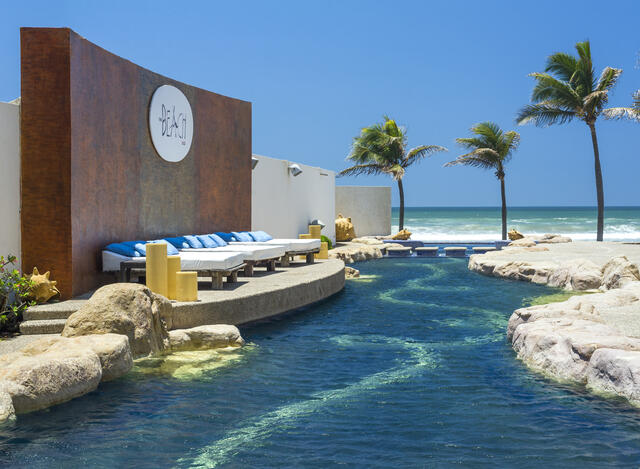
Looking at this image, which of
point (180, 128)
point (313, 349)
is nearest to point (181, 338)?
point (313, 349)

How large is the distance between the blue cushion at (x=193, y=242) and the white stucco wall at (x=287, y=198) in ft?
15.8

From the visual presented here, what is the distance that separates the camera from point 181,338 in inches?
324

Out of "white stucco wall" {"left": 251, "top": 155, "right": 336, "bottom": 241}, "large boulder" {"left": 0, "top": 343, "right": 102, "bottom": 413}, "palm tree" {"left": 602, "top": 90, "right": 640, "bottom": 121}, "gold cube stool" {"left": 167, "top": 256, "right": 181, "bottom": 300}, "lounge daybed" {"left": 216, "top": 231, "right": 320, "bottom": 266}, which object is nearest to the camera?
"large boulder" {"left": 0, "top": 343, "right": 102, "bottom": 413}

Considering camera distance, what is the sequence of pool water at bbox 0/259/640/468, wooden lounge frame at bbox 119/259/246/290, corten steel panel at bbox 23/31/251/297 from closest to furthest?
pool water at bbox 0/259/640/468, corten steel panel at bbox 23/31/251/297, wooden lounge frame at bbox 119/259/246/290

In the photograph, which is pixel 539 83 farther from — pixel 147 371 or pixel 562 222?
pixel 562 222

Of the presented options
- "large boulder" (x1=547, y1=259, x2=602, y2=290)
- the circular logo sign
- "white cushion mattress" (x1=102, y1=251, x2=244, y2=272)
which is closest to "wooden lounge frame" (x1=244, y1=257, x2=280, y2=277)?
"white cushion mattress" (x1=102, y1=251, x2=244, y2=272)

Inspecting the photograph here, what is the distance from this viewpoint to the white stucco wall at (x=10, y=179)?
28.2 ft

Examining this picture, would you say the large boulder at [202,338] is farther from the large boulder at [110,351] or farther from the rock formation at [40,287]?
the rock formation at [40,287]

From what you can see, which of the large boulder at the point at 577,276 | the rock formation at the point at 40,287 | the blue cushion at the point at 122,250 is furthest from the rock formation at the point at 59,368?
the large boulder at the point at 577,276

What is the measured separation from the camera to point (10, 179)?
28.6 feet

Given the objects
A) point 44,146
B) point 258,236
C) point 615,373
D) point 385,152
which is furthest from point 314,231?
point 385,152

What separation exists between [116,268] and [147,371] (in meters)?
3.30

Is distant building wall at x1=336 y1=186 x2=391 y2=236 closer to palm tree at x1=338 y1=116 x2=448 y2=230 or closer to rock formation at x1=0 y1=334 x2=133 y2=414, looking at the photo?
palm tree at x1=338 y1=116 x2=448 y2=230

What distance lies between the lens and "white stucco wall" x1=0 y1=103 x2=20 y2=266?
28.2 ft
